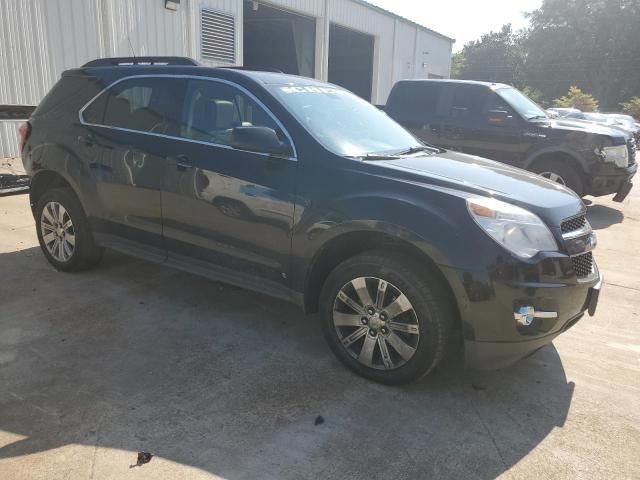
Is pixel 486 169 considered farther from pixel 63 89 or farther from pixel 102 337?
pixel 63 89

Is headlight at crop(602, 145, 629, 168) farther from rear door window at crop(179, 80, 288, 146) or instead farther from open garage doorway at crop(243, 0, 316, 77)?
open garage doorway at crop(243, 0, 316, 77)

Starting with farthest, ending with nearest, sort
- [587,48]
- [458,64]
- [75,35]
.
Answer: [458,64] < [587,48] < [75,35]

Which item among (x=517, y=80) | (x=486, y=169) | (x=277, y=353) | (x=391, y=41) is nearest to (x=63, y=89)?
(x=277, y=353)

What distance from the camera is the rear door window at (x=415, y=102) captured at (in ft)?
29.0

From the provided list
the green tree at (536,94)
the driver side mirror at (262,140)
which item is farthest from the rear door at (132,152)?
the green tree at (536,94)

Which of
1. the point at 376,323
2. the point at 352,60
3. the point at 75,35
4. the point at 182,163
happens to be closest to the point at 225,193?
the point at 182,163

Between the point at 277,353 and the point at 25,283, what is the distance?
2510mm

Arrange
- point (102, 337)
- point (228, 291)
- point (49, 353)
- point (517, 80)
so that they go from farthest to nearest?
point (517, 80) < point (228, 291) < point (102, 337) < point (49, 353)

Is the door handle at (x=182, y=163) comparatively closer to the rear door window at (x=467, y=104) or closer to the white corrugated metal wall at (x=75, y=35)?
the white corrugated metal wall at (x=75, y=35)

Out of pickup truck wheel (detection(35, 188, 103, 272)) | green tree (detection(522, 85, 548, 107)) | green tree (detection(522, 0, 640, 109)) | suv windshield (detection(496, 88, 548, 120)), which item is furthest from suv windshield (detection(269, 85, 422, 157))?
green tree (detection(522, 85, 548, 107))

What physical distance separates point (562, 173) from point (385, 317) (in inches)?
240

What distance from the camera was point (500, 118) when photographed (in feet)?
26.8

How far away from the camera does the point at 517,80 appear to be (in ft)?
213

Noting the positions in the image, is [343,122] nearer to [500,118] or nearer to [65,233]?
[65,233]
